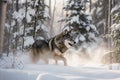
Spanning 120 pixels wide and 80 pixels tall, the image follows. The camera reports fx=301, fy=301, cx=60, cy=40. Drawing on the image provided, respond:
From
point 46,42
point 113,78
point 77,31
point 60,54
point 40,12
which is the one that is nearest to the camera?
point 113,78

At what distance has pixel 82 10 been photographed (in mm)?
24797

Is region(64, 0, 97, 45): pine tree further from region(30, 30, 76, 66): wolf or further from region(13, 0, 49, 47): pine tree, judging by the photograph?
region(30, 30, 76, 66): wolf

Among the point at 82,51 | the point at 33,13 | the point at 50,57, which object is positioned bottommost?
the point at 82,51

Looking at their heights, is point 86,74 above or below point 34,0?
below

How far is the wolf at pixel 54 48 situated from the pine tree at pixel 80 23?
9.51m

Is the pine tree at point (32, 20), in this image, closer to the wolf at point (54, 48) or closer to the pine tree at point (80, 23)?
the pine tree at point (80, 23)

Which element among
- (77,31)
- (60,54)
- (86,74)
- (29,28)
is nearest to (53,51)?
(60,54)

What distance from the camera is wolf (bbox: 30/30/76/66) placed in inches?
505

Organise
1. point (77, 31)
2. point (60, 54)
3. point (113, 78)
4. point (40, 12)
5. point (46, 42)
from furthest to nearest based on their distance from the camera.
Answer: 1. point (40, 12)
2. point (77, 31)
3. point (46, 42)
4. point (60, 54)
5. point (113, 78)

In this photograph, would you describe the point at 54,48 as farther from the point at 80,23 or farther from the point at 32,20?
the point at 32,20

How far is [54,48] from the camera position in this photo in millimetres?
13156

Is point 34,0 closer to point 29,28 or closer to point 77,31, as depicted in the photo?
point 29,28

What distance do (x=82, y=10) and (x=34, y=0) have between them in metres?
4.39

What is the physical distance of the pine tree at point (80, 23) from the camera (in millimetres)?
24109
